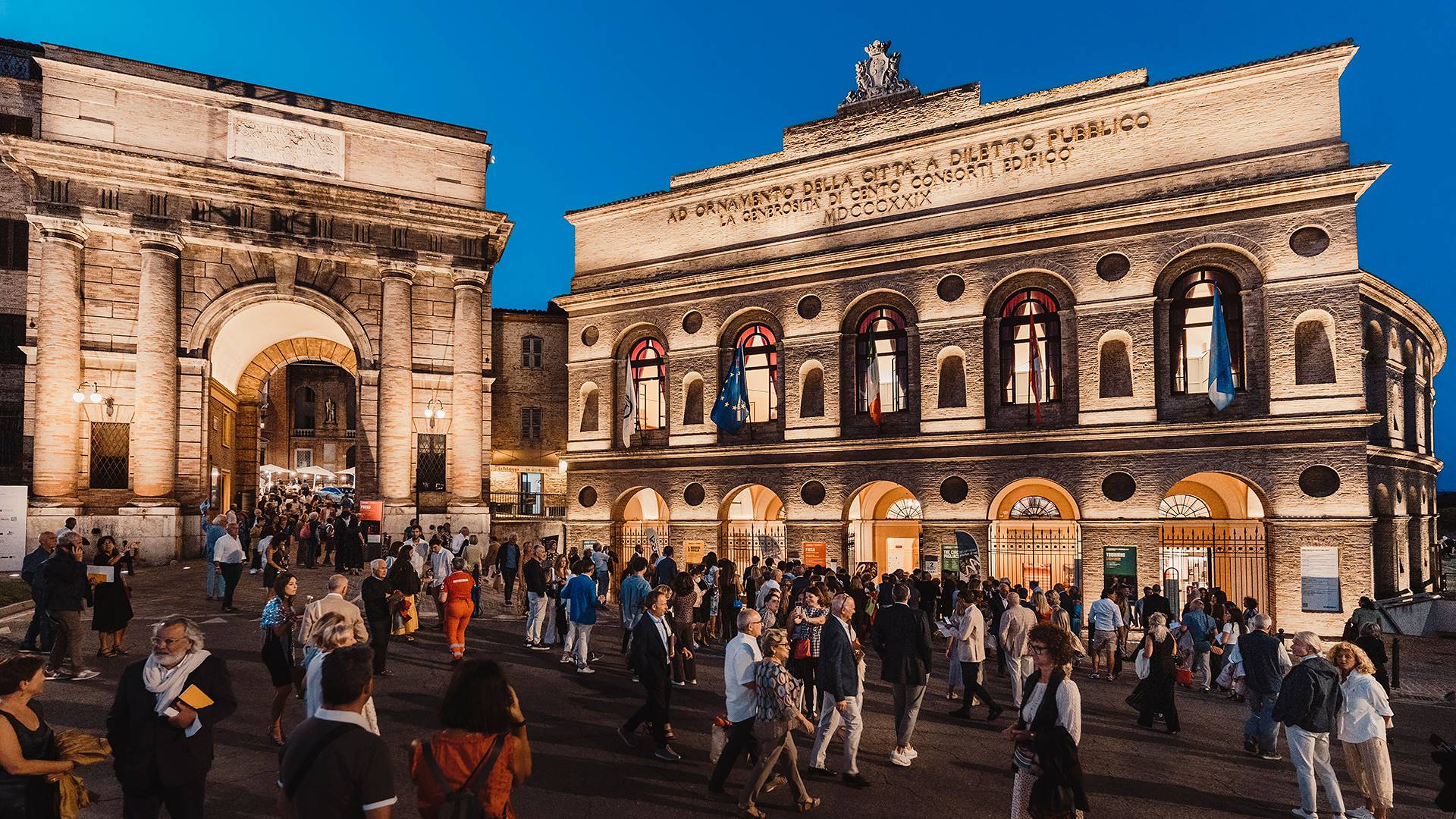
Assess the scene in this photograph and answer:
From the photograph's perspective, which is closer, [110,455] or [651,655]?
[651,655]

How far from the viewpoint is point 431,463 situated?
2978 cm

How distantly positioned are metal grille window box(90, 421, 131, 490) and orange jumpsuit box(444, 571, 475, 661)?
56.9 ft

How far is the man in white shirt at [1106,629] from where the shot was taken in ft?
53.2

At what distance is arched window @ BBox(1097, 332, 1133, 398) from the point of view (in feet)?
75.1

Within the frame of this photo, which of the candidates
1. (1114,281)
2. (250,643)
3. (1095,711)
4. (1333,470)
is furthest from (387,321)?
(1333,470)

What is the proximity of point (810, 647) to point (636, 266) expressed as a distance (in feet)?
69.8

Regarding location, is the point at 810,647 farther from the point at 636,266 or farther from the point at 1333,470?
the point at 636,266

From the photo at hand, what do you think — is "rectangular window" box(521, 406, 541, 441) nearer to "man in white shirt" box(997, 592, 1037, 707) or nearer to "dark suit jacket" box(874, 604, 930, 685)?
"man in white shirt" box(997, 592, 1037, 707)

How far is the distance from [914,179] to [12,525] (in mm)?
24983

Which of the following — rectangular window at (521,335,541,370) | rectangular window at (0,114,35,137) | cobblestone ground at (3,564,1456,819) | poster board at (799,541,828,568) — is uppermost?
rectangular window at (0,114,35,137)

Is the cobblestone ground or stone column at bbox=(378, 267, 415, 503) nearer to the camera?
the cobblestone ground

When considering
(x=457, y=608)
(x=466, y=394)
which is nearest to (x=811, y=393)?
(x=466, y=394)

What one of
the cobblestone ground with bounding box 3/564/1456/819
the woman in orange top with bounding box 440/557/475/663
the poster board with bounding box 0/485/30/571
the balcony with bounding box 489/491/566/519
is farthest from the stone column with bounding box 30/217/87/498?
the woman in orange top with bounding box 440/557/475/663

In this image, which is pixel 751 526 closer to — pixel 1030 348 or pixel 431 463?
pixel 431 463
